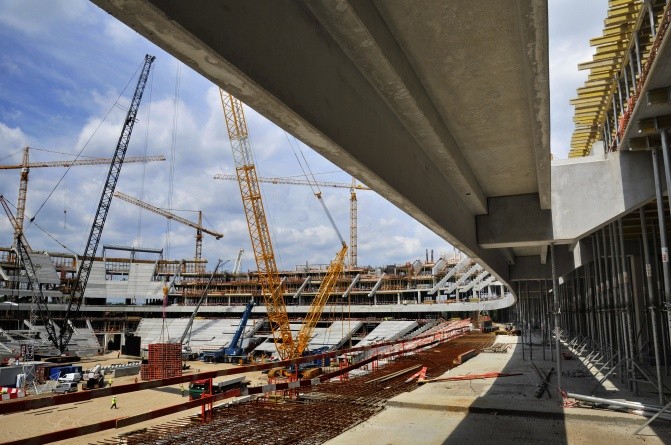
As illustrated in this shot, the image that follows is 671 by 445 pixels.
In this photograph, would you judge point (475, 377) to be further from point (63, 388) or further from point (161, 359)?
point (63, 388)

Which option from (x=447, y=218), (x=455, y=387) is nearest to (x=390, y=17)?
(x=447, y=218)

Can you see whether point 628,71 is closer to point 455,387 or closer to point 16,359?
point 455,387

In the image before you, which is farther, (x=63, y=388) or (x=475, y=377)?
(x=63, y=388)

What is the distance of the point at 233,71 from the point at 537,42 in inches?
97.6

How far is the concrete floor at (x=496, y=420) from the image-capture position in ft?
24.4

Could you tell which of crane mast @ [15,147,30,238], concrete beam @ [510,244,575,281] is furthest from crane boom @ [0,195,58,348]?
concrete beam @ [510,244,575,281]

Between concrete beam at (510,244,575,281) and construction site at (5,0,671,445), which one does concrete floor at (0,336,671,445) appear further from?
concrete beam at (510,244,575,281)

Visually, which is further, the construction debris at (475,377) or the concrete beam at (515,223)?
the construction debris at (475,377)

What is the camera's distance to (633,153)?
825 centimetres

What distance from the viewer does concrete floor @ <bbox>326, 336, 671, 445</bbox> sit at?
24.4ft

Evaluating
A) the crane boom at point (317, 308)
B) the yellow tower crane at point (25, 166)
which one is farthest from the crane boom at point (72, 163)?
the crane boom at point (317, 308)

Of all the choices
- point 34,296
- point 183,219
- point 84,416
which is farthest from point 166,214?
point 84,416

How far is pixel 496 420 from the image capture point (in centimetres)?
869

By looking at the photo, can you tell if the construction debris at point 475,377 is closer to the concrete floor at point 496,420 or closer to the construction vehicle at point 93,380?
the concrete floor at point 496,420
